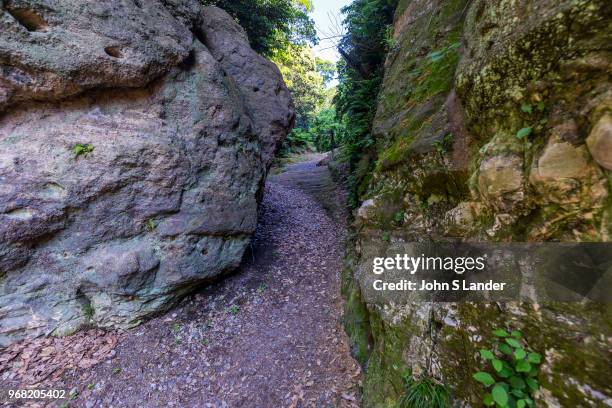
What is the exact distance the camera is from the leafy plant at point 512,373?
1.97 m

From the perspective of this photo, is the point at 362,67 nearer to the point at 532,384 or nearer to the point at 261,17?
the point at 261,17

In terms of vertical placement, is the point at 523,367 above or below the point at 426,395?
above

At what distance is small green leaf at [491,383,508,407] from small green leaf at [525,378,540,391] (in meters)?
0.19

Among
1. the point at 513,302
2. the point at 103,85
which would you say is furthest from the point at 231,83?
the point at 513,302

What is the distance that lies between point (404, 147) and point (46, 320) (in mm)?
6347

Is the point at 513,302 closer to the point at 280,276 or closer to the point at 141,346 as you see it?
the point at 280,276

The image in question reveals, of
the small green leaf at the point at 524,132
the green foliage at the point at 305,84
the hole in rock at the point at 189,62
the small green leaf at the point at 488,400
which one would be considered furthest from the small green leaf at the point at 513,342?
the green foliage at the point at 305,84

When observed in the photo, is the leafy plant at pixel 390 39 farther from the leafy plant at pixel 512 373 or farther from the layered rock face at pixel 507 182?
the leafy plant at pixel 512 373

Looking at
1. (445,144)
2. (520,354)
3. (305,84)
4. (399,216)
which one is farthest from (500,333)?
(305,84)

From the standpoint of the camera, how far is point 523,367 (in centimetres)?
199

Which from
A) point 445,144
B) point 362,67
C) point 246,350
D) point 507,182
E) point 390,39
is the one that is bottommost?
point 246,350

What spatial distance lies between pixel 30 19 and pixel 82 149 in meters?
1.99

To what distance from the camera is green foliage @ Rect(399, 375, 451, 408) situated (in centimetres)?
258

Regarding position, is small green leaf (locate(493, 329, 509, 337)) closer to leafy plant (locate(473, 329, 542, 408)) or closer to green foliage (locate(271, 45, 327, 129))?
leafy plant (locate(473, 329, 542, 408))
